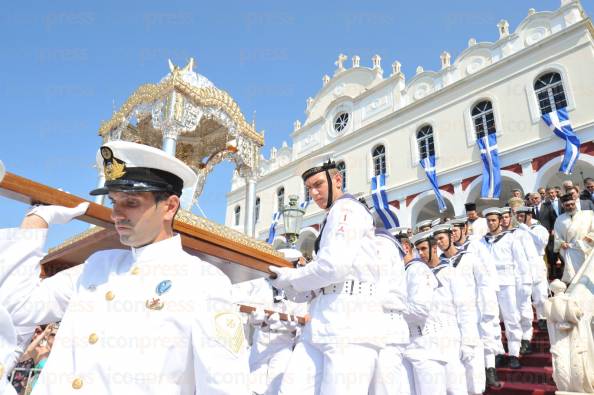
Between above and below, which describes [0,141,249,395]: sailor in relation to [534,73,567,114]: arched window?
below

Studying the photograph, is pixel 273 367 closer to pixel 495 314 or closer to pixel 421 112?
pixel 495 314

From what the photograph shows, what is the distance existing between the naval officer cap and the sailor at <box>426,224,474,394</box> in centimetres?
387

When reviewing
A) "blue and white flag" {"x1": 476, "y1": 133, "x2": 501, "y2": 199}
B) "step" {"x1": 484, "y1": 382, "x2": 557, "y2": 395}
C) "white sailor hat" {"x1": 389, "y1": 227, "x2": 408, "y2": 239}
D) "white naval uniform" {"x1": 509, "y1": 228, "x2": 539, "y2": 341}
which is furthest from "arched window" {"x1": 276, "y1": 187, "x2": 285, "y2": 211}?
"step" {"x1": 484, "y1": 382, "x2": 557, "y2": 395}

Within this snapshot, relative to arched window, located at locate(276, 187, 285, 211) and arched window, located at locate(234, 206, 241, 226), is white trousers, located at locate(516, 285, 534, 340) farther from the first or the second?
arched window, located at locate(234, 206, 241, 226)

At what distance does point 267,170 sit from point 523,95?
610 inches

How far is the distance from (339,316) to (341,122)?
20316 millimetres

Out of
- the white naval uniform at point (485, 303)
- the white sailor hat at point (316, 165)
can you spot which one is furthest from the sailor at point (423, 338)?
the white sailor hat at point (316, 165)

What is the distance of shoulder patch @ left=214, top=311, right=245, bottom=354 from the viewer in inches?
48.6

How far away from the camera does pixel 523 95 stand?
14.8m

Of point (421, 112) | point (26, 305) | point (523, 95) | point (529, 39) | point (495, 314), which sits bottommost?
point (26, 305)

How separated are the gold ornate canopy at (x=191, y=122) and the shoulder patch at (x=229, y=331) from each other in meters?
7.62

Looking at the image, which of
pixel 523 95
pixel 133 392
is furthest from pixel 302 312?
pixel 523 95

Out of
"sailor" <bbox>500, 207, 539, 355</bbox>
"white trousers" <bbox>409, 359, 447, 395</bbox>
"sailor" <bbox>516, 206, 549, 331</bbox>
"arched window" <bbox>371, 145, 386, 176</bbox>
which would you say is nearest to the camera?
"white trousers" <bbox>409, 359, 447, 395</bbox>

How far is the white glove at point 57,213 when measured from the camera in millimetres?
1500
